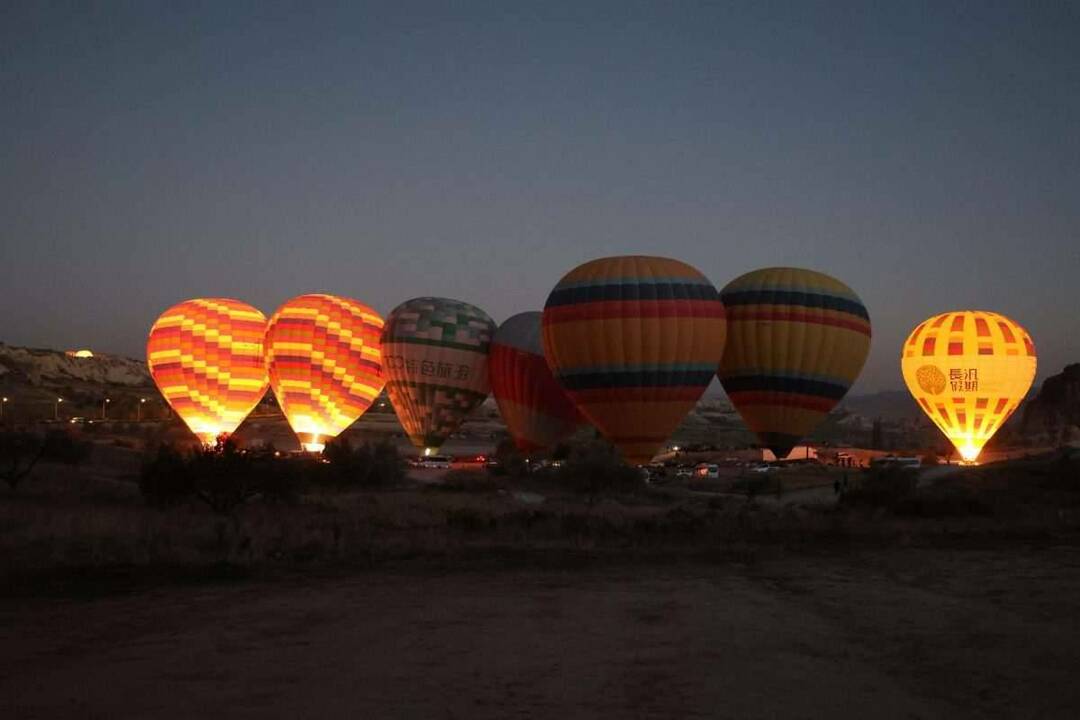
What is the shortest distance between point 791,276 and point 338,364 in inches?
627

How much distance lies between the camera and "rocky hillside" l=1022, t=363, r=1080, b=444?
A: 258 ft

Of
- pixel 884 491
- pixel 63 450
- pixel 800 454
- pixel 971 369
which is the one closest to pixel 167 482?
pixel 63 450

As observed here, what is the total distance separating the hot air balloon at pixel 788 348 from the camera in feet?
87.1

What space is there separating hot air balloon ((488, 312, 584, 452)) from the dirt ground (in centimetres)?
1888

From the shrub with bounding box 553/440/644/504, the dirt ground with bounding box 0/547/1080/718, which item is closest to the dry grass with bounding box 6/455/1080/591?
the dirt ground with bounding box 0/547/1080/718

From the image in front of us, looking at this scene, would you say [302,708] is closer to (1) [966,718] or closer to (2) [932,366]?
(1) [966,718]

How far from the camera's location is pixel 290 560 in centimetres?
1428

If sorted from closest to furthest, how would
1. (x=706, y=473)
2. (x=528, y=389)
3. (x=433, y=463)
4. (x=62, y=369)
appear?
(x=528, y=389) → (x=433, y=463) → (x=706, y=473) → (x=62, y=369)

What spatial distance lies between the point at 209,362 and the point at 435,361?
8.92 meters

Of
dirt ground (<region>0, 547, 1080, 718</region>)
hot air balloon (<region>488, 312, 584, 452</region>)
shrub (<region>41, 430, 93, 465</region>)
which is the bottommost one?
dirt ground (<region>0, 547, 1080, 718</region>)

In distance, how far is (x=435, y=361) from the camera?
33000 millimetres

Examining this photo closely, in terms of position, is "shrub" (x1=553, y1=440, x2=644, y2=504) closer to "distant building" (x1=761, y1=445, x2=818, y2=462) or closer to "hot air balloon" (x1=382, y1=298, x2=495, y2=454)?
"hot air balloon" (x1=382, y1=298, x2=495, y2=454)

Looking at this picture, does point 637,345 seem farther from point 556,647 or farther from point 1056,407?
point 1056,407

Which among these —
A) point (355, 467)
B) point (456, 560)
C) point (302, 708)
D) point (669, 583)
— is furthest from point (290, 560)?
point (355, 467)
